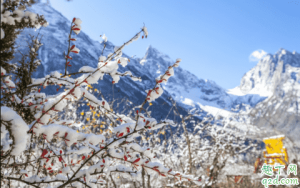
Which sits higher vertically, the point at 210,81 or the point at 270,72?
the point at 210,81

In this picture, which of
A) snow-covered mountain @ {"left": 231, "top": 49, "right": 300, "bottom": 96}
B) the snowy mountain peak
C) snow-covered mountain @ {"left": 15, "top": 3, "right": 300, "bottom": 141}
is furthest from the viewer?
the snowy mountain peak

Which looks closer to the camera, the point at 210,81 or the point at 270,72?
the point at 270,72

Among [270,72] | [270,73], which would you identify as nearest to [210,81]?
[270,73]

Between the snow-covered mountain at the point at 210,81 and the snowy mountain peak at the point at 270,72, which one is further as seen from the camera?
the snowy mountain peak at the point at 270,72

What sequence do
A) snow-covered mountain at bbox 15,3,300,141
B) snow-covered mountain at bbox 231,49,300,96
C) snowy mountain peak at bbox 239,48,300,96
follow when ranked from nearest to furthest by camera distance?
snow-covered mountain at bbox 15,3,300,141
snow-covered mountain at bbox 231,49,300,96
snowy mountain peak at bbox 239,48,300,96

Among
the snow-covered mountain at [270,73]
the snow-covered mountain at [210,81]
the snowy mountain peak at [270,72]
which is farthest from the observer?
the snowy mountain peak at [270,72]

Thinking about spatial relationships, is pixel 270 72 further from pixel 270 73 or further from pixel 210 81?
pixel 210 81

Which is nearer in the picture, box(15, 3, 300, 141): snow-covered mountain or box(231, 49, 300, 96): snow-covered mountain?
box(15, 3, 300, 141): snow-covered mountain

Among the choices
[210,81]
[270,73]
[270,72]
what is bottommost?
[270,73]

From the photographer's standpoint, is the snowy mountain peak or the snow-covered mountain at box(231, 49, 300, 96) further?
the snowy mountain peak

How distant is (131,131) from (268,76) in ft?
436

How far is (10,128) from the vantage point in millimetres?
725

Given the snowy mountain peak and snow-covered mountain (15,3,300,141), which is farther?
the snowy mountain peak

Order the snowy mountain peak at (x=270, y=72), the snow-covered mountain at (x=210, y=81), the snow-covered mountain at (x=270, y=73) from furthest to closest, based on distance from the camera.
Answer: the snowy mountain peak at (x=270, y=72)
the snow-covered mountain at (x=270, y=73)
the snow-covered mountain at (x=210, y=81)
